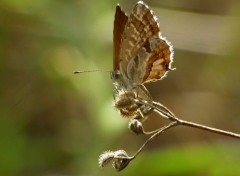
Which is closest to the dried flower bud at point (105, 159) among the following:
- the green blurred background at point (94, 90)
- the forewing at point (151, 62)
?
the forewing at point (151, 62)

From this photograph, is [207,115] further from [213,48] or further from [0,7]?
[0,7]

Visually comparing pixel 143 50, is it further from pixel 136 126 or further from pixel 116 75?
pixel 136 126

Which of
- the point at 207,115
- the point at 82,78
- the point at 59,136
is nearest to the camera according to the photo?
the point at 82,78

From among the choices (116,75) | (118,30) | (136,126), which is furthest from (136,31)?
(136,126)

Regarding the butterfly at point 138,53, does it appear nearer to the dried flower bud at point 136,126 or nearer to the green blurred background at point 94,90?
the dried flower bud at point 136,126

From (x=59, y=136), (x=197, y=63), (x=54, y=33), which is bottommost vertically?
(x=59, y=136)

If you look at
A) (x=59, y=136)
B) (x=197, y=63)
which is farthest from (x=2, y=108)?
(x=197, y=63)
